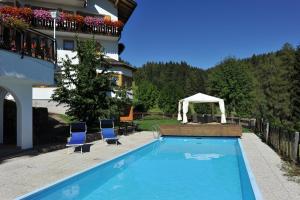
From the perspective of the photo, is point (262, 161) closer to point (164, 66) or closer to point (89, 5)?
point (89, 5)

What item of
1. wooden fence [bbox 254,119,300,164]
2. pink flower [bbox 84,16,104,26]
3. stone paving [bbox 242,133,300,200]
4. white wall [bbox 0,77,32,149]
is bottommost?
stone paving [bbox 242,133,300,200]

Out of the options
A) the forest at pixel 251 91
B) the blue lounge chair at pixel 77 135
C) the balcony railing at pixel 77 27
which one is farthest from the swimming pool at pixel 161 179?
the forest at pixel 251 91

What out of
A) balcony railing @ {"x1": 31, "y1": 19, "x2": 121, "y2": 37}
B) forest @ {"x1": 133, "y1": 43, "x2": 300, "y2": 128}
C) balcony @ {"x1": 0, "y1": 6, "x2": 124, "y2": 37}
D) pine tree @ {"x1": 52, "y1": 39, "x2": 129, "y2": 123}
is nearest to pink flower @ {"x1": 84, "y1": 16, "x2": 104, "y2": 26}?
balcony @ {"x1": 0, "y1": 6, "x2": 124, "y2": 37}

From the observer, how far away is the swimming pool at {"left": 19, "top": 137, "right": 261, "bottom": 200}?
30.0ft

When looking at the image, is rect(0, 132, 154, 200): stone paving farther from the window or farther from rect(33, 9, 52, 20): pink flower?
the window

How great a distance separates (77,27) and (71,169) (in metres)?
19.7

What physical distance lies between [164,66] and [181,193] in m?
129

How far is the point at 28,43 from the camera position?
13.7m

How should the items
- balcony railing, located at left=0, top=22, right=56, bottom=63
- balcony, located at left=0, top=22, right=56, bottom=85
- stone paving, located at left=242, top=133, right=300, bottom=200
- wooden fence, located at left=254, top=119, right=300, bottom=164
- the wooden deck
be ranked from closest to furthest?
stone paving, located at left=242, top=133, right=300, bottom=200, wooden fence, located at left=254, top=119, right=300, bottom=164, balcony, located at left=0, top=22, right=56, bottom=85, balcony railing, located at left=0, top=22, right=56, bottom=63, the wooden deck

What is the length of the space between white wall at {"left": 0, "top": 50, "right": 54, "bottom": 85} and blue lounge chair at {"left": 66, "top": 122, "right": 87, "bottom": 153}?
7.55 ft

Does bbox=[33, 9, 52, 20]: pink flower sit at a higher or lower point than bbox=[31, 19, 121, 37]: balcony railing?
higher

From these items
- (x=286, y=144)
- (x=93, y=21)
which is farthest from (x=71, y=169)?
(x=93, y=21)

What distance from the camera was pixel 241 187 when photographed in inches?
396

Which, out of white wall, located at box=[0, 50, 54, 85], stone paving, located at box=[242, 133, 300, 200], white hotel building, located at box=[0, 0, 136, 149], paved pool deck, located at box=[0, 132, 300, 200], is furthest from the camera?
white hotel building, located at box=[0, 0, 136, 149]
